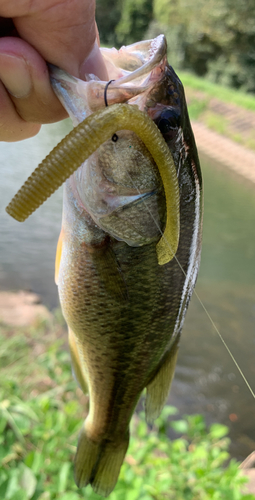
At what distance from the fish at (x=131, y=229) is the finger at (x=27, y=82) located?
0.16ft

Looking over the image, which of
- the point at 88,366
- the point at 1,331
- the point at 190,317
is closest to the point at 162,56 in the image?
the point at 88,366

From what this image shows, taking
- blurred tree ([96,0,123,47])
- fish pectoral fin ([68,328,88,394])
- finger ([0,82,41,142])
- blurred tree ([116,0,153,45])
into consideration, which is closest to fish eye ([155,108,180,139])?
finger ([0,82,41,142])

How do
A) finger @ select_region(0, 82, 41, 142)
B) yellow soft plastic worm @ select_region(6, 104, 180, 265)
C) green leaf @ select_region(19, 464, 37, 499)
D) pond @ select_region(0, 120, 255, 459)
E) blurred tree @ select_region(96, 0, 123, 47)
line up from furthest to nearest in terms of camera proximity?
blurred tree @ select_region(96, 0, 123, 47) < pond @ select_region(0, 120, 255, 459) < green leaf @ select_region(19, 464, 37, 499) < finger @ select_region(0, 82, 41, 142) < yellow soft plastic worm @ select_region(6, 104, 180, 265)

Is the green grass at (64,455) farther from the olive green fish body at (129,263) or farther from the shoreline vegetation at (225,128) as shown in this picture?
the shoreline vegetation at (225,128)

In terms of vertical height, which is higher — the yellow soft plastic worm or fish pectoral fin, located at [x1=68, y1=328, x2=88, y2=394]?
the yellow soft plastic worm

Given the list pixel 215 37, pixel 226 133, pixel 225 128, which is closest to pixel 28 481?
pixel 226 133

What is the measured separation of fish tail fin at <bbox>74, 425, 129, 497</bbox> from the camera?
5.03 feet

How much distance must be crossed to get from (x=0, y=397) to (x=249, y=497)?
166 cm

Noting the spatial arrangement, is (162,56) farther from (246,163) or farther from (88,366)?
(246,163)

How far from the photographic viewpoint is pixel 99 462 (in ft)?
5.13

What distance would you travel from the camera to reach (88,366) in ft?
4.78

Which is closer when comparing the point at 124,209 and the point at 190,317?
the point at 124,209

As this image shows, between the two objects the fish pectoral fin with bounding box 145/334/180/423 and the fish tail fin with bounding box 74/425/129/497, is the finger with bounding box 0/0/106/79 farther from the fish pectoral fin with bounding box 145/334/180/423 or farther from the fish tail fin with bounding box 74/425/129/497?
the fish tail fin with bounding box 74/425/129/497

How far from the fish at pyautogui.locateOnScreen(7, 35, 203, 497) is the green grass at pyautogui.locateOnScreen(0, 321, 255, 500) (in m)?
0.90
